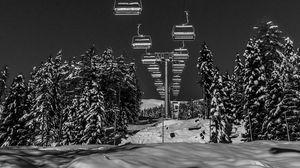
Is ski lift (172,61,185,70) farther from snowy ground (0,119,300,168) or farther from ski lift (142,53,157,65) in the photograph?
snowy ground (0,119,300,168)

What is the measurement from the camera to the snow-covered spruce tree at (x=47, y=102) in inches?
1597

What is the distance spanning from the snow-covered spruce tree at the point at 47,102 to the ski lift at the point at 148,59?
67.4ft

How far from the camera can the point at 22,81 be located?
4381 centimetres

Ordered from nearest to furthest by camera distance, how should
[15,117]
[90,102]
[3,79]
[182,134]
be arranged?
1. [90,102]
2. [15,117]
3. [3,79]
4. [182,134]

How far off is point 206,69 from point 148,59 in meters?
33.6

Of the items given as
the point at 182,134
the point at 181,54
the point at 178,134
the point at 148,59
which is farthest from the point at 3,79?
the point at 181,54

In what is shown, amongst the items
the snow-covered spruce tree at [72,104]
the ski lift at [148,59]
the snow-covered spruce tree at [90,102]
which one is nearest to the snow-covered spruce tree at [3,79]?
the snow-covered spruce tree at [72,104]

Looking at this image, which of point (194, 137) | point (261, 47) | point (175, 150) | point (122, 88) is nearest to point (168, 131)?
point (194, 137)

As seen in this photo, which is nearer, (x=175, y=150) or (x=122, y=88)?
(x=175, y=150)

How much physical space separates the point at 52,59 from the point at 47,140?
10.5 metres

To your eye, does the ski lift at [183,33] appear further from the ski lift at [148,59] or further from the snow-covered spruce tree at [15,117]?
the snow-covered spruce tree at [15,117]

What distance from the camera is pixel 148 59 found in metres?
21.7

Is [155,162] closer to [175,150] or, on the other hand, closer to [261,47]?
[175,150]

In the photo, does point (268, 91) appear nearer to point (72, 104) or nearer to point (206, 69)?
point (206, 69)
